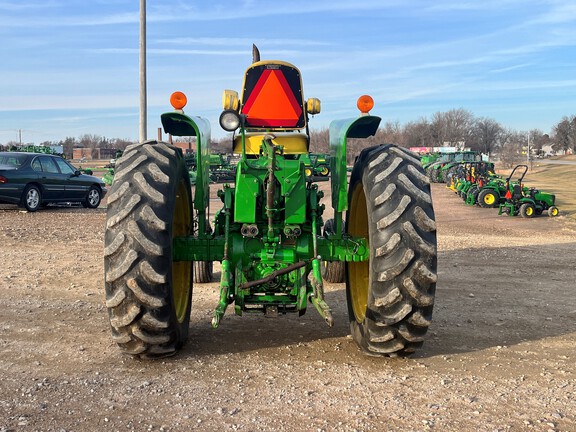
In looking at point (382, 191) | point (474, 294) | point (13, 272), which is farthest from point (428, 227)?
point (13, 272)

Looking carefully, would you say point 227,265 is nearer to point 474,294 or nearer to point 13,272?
point 474,294

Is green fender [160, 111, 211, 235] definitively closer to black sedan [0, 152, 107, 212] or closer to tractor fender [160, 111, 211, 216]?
tractor fender [160, 111, 211, 216]

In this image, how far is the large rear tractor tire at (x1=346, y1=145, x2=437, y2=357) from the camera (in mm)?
4465

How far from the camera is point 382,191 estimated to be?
4.62m

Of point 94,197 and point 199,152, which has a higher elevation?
point 199,152

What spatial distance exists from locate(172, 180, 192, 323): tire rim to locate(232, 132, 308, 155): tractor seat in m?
1.29

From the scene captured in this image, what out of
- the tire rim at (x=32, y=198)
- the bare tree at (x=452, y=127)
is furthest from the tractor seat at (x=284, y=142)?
the bare tree at (x=452, y=127)

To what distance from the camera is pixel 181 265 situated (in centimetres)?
572

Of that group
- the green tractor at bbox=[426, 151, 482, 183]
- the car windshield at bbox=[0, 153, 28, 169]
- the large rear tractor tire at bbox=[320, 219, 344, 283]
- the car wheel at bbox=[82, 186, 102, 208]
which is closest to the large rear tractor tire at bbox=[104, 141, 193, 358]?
the large rear tractor tire at bbox=[320, 219, 344, 283]

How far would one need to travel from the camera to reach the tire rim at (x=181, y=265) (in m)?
5.55

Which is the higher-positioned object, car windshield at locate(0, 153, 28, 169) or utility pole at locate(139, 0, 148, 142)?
utility pole at locate(139, 0, 148, 142)

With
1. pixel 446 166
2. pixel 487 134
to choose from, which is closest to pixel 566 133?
pixel 487 134

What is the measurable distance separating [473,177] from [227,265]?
75.1ft

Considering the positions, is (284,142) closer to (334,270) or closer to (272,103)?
(272,103)
